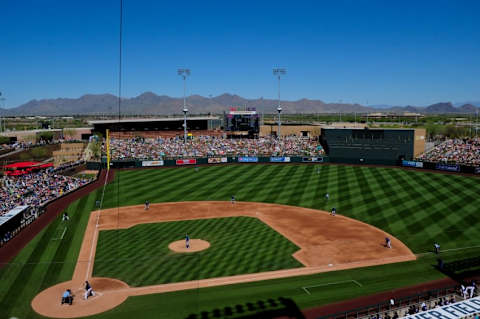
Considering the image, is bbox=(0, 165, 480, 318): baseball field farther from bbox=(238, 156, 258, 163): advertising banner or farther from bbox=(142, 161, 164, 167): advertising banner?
bbox=(238, 156, 258, 163): advertising banner

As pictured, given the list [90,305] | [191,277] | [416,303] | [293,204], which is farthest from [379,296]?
[293,204]

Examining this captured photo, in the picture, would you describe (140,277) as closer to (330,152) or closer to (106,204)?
(106,204)

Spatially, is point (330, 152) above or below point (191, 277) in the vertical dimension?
above

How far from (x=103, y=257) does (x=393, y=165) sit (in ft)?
163

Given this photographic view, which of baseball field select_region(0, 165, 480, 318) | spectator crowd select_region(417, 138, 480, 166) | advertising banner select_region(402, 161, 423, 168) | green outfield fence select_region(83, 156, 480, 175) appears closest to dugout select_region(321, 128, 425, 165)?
green outfield fence select_region(83, 156, 480, 175)

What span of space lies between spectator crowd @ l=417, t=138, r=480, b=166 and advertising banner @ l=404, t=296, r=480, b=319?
44806mm

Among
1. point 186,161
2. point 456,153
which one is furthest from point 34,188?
point 456,153

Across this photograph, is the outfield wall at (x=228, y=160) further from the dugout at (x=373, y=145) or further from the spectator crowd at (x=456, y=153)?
the spectator crowd at (x=456, y=153)

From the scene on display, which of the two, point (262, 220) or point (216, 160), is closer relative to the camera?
point (262, 220)

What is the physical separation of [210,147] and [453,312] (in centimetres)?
5953

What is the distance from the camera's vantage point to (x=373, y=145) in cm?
6247

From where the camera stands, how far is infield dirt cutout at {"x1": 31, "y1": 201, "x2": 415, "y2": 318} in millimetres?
18558

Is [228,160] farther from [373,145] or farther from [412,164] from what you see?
[412,164]

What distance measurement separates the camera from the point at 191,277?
20312 mm
